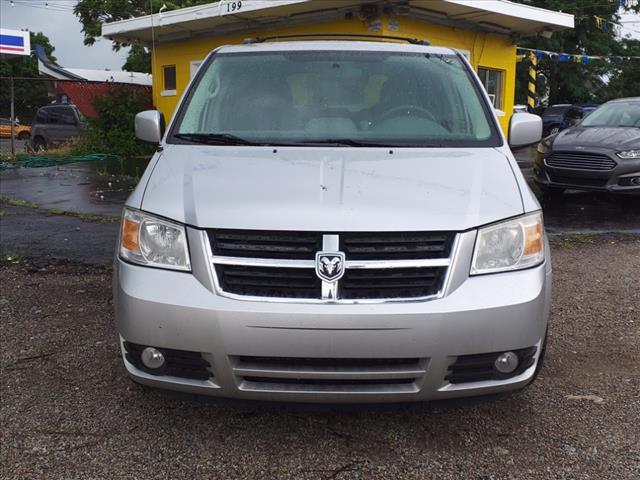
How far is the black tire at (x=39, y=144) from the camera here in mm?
20406

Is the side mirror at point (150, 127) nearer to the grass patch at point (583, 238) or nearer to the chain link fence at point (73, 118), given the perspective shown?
the grass patch at point (583, 238)

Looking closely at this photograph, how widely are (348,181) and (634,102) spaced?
30.2 feet

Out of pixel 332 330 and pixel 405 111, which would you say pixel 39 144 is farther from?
pixel 332 330

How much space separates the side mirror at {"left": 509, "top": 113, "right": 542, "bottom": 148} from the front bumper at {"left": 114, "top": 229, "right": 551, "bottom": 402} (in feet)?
5.51

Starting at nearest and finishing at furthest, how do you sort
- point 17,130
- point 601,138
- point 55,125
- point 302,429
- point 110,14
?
point 302,429
point 601,138
point 55,125
point 17,130
point 110,14

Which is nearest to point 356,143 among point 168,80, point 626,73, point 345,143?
point 345,143

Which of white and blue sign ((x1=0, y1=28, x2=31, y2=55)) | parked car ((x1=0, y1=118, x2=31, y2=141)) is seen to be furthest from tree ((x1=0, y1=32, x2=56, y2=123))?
white and blue sign ((x1=0, y1=28, x2=31, y2=55))

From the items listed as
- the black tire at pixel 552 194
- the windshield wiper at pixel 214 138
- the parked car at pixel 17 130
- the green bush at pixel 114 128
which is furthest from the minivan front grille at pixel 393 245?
the parked car at pixel 17 130

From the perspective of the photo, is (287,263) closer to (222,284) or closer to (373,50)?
(222,284)

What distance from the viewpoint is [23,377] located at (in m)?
3.52

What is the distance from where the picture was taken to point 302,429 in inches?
117

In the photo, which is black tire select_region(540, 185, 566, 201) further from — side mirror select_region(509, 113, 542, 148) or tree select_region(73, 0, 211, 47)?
tree select_region(73, 0, 211, 47)

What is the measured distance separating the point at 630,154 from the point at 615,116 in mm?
1731

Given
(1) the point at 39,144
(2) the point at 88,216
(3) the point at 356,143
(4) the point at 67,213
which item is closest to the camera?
(3) the point at 356,143
